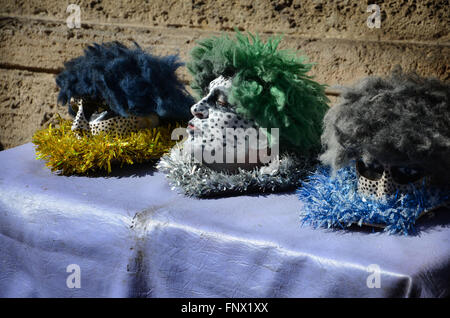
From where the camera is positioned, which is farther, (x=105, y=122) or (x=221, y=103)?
(x=105, y=122)

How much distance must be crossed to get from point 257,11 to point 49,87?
3.52 feet

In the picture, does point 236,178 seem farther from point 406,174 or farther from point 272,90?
point 406,174

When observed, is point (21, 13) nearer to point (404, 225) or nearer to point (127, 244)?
point (127, 244)

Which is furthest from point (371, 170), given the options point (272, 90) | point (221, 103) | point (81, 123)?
point (81, 123)

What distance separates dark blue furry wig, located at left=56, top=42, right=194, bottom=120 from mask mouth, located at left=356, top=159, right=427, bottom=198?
710mm

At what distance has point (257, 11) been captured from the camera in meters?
1.76

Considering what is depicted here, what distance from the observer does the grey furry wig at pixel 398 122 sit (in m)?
1.03

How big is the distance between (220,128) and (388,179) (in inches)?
18.6

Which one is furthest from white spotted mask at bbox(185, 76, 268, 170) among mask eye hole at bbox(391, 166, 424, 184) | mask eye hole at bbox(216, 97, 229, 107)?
mask eye hole at bbox(391, 166, 424, 184)

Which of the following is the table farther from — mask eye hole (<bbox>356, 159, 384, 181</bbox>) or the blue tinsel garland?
mask eye hole (<bbox>356, 159, 384, 181</bbox>)

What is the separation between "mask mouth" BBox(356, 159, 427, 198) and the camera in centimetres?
109

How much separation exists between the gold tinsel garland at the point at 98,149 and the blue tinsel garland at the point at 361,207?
612mm

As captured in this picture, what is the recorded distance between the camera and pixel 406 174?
1108mm

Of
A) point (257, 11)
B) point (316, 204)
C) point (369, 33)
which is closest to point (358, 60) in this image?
point (369, 33)
